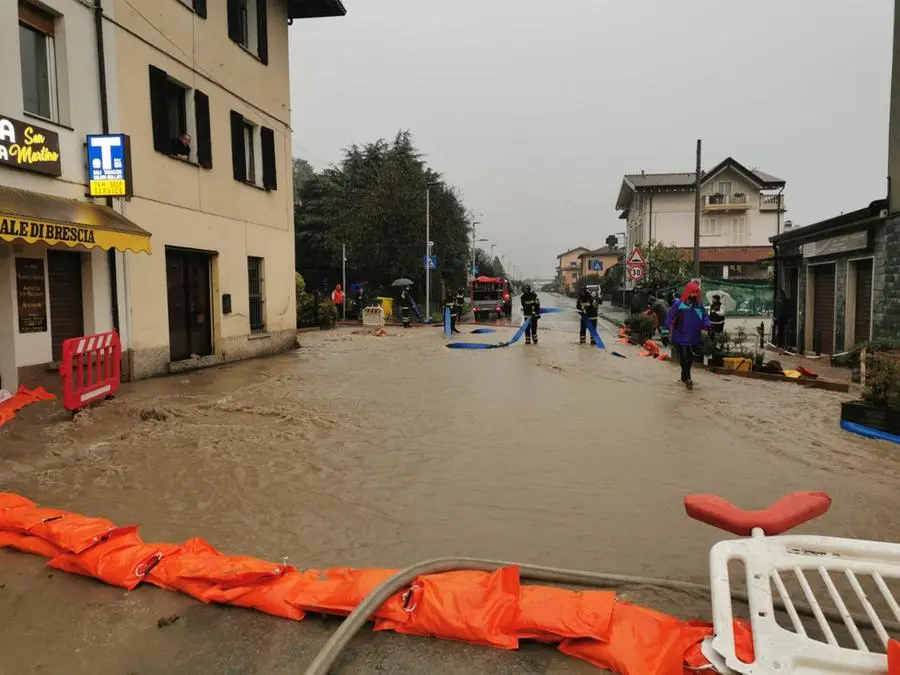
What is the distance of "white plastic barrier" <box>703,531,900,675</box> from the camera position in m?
2.17

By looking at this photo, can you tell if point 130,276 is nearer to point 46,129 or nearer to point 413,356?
point 46,129

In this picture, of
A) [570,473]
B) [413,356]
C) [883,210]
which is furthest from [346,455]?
[883,210]

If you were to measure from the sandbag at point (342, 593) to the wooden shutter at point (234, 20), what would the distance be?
13.9 metres

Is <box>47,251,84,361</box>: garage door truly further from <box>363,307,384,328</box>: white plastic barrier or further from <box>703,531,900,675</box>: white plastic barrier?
<box>363,307,384,328</box>: white plastic barrier

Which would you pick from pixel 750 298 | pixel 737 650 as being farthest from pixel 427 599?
pixel 750 298

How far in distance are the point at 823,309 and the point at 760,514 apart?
16084mm

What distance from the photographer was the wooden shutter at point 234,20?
14.1 meters

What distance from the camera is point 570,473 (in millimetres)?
5996

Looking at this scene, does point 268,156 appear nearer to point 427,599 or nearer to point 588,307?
point 588,307

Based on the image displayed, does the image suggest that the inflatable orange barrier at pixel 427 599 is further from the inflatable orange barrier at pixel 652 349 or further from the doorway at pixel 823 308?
the doorway at pixel 823 308

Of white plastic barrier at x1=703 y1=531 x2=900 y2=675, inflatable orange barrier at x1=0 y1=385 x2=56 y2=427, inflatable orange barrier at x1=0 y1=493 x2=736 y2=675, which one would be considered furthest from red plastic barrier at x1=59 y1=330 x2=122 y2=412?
white plastic barrier at x1=703 y1=531 x2=900 y2=675

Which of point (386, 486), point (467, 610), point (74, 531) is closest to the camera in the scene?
point (467, 610)

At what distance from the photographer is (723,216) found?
4891 cm

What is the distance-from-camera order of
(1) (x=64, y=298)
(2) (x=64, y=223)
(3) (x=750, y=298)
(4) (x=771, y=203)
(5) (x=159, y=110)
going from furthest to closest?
(4) (x=771, y=203)
(3) (x=750, y=298)
(5) (x=159, y=110)
(1) (x=64, y=298)
(2) (x=64, y=223)
